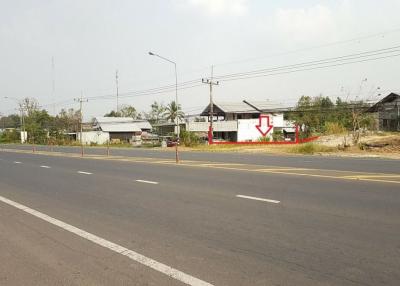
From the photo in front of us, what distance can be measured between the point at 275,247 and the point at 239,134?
187ft

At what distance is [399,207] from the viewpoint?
330 inches

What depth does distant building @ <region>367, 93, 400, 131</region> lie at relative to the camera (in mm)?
51166

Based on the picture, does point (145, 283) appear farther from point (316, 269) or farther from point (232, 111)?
point (232, 111)

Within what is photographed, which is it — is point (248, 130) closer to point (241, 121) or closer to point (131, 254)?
point (241, 121)

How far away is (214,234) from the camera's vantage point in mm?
6770

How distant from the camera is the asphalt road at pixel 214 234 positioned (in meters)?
4.95

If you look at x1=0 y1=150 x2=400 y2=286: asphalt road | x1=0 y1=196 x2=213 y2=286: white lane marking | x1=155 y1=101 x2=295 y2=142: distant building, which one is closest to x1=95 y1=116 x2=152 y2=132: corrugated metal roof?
x1=155 y1=101 x2=295 y2=142: distant building

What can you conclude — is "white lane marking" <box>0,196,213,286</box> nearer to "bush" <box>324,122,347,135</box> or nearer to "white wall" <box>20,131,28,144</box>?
"bush" <box>324,122,347,135</box>

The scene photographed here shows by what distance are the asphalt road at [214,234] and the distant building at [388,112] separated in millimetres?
43485

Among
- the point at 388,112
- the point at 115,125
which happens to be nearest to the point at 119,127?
the point at 115,125

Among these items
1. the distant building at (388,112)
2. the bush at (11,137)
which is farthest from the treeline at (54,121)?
the distant building at (388,112)

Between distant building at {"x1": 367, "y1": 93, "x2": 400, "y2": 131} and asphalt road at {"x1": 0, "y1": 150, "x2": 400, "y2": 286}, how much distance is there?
4349 cm

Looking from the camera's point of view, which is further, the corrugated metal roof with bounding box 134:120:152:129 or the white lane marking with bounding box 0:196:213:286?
the corrugated metal roof with bounding box 134:120:152:129

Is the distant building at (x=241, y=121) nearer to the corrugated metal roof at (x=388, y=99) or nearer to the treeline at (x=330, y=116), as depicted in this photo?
the treeline at (x=330, y=116)
